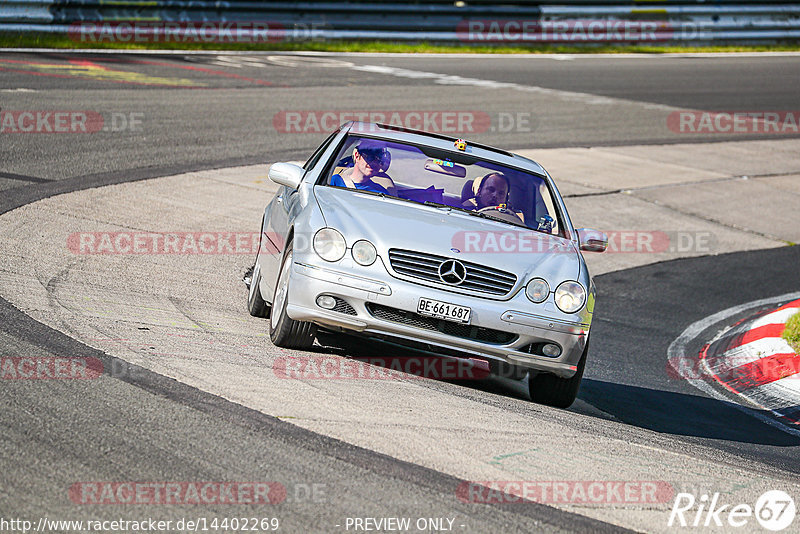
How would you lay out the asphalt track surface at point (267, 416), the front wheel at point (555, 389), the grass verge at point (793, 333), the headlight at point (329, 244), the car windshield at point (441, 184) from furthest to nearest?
the grass verge at point (793, 333) < the car windshield at point (441, 184) < the front wheel at point (555, 389) < the headlight at point (329, 244) < the asphalt track surface at point (267, 416)

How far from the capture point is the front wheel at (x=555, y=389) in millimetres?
6842

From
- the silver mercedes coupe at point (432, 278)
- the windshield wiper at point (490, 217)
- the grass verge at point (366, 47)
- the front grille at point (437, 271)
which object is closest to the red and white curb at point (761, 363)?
the silver mercedes coupe at point (432, 278)

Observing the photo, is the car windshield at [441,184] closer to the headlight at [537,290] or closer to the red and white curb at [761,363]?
the headlight at [537,290]

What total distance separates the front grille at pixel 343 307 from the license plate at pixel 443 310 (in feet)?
1.30

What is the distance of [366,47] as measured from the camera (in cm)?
2706

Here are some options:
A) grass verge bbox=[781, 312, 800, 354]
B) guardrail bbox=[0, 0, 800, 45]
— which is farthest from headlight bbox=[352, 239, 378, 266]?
guardrail bbox=[0, 0, 800, 45]

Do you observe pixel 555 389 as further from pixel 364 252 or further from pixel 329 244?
pixel 329 244

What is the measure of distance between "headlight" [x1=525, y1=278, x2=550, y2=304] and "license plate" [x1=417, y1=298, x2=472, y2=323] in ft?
1.37

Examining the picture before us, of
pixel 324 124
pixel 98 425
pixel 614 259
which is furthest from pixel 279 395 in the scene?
pixel 324 124

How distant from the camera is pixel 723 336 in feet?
33.0

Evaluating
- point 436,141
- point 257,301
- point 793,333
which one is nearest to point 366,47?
point 793,333

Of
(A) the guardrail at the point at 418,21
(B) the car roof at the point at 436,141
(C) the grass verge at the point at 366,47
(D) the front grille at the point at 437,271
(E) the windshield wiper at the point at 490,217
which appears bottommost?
(D) the front grille at the point at 437,271

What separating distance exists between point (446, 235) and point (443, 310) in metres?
0.55

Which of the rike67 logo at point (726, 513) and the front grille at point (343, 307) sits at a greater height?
the front grille at point (343, 307)
